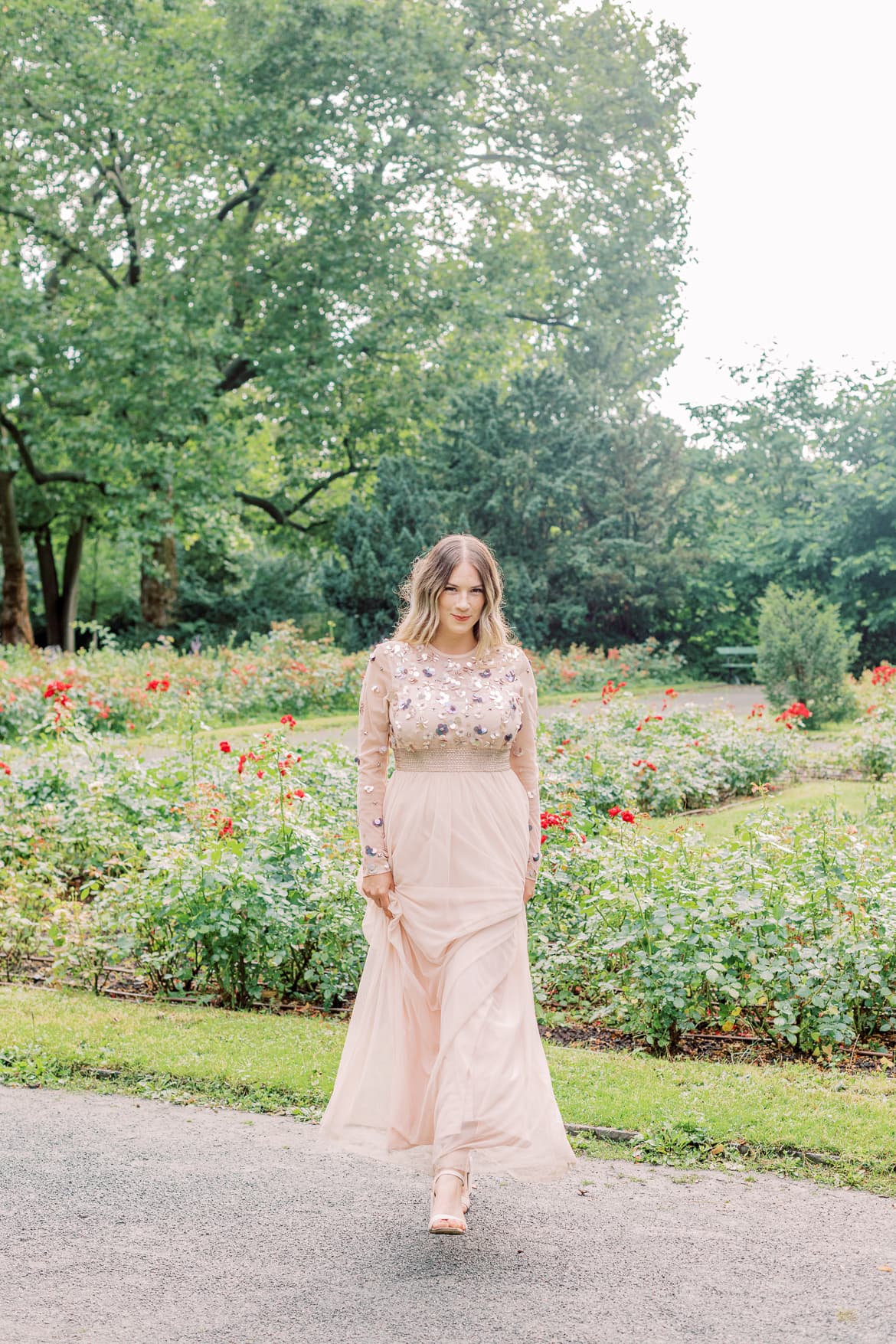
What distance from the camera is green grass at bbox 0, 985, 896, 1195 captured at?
396cm

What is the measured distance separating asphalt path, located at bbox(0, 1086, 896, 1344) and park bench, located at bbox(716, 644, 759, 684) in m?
21.4

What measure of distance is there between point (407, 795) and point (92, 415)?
19.4 meters

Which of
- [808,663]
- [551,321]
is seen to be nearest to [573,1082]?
[808,663]

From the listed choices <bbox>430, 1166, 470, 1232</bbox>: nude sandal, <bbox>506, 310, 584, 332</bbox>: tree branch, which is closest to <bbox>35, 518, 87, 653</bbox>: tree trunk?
<bbox>506, 310, 584, 332</bbox>: tree branch

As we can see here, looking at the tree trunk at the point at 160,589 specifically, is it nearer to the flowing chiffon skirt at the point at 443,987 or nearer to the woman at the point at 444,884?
the woman at the point at 444,884

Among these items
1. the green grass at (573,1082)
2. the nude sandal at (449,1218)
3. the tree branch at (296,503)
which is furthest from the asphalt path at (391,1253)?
the tree branch at (296,503)

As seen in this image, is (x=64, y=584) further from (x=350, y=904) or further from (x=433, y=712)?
(x=433, y=712)

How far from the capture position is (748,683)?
24.8m

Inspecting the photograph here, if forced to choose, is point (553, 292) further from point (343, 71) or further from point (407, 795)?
point (407, 795)

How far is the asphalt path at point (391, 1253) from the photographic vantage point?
2.92 m

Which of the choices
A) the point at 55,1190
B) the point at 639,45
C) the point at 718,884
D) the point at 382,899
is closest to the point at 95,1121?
the point at 55,1190

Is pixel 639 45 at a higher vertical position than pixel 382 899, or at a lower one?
higher

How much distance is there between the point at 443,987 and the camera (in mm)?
3535

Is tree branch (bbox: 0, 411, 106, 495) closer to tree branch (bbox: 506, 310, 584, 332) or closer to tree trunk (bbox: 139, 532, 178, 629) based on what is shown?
tree trunk (bbox: 139, 532, 178, 629)
